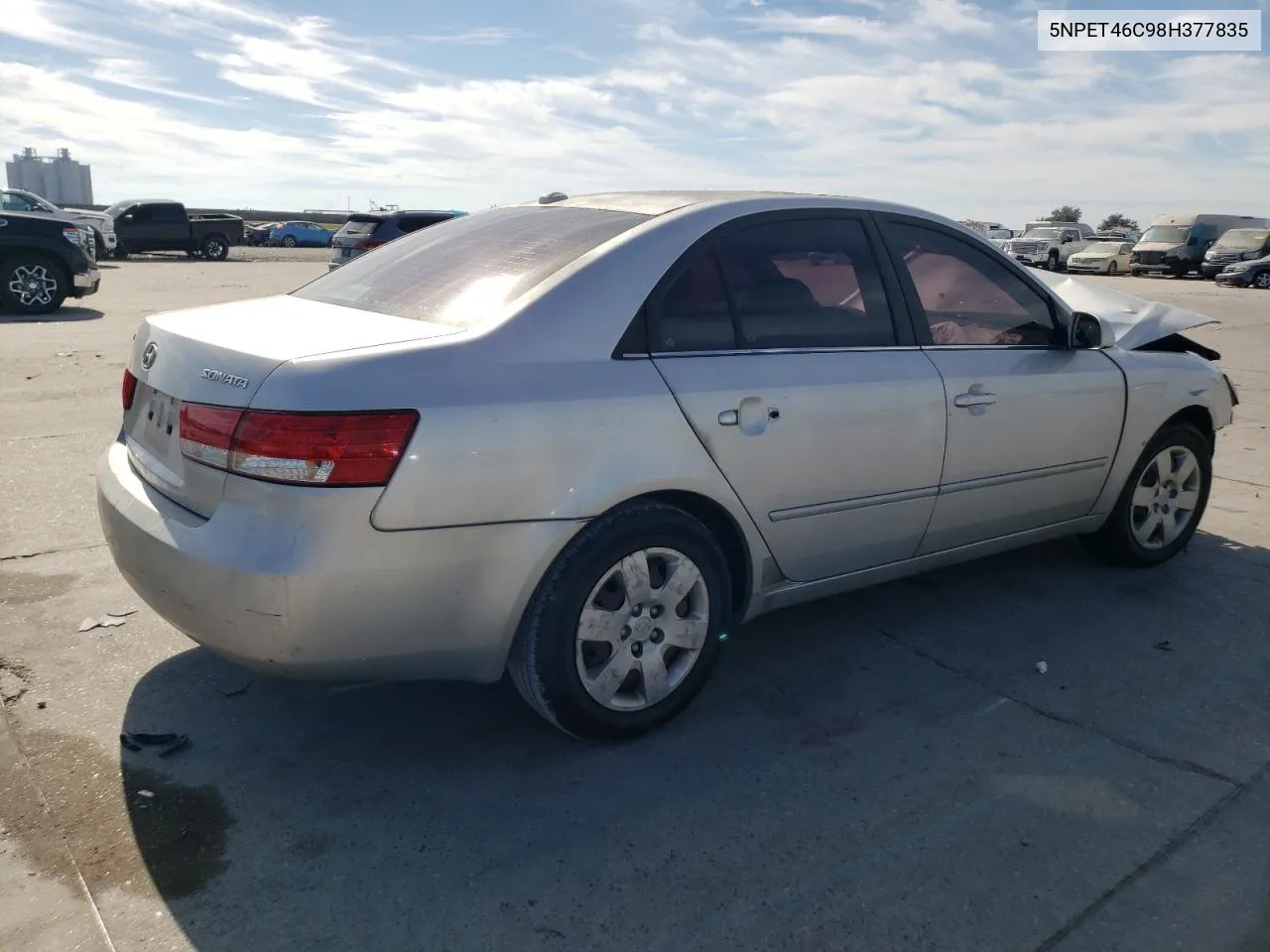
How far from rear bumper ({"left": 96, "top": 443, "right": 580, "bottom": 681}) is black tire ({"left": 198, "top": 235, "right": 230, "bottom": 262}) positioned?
106 ft

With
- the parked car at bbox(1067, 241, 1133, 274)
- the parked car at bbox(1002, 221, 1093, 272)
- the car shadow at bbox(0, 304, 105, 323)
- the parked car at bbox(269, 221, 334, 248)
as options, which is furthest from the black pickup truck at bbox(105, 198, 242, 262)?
the parked car at bbox(1067, 241, 1133, 274)

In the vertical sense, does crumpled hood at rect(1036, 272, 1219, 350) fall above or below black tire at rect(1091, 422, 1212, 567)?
above

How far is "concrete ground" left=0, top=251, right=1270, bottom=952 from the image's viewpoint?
2453mm

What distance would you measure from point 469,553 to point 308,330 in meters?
0.83

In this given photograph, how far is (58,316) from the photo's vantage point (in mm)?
13773

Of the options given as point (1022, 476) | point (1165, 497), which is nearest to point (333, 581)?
point (1022, 476)

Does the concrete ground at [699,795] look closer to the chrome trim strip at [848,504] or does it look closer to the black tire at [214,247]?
the chrome trim strip at [848,504]

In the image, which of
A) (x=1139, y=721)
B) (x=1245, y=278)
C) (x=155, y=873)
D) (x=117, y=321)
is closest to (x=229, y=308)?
(x=155, y=873)

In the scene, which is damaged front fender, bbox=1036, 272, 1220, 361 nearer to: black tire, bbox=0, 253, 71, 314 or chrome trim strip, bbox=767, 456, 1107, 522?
chrome trim strip, bbox=767, 456, 1107, 522

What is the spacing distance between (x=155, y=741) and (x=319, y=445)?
1.19 meters

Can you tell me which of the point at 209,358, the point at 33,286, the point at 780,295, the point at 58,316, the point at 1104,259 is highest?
the point at 780,295

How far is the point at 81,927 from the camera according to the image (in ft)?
7.75

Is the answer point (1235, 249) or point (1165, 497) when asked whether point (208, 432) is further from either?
point (1235, 249)

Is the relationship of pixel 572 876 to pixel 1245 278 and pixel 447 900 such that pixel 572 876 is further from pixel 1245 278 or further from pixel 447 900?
pixel 1245 278
